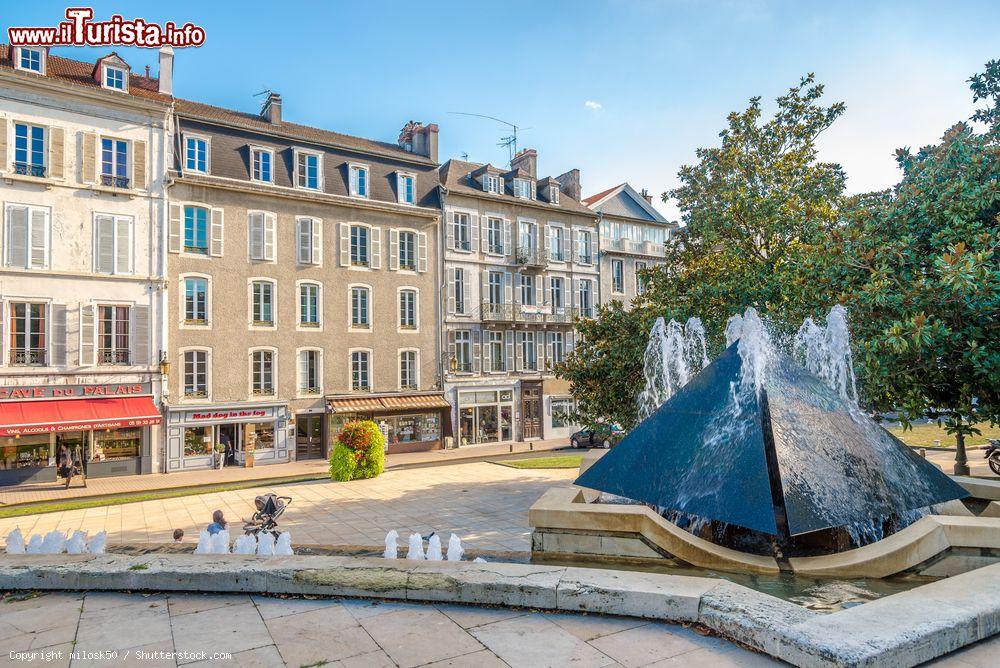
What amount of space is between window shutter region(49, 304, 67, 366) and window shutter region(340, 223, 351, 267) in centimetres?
1091

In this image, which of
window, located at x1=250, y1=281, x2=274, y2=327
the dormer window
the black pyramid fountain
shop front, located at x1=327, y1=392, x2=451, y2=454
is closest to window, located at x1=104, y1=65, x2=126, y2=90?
the dormer window

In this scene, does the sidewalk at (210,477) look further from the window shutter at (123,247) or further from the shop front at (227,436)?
the window shutter at (123,247)

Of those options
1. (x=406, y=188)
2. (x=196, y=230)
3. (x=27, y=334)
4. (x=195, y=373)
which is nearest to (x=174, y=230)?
(x=196, y=230)

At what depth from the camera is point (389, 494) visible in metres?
15.1

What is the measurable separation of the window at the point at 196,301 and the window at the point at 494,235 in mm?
14152

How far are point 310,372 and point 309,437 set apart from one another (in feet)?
9.67

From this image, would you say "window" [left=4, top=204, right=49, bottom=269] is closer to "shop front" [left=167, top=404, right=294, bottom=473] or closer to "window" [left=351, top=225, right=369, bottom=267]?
"shop front" [left=167, top=404, right=294, bottom=473]

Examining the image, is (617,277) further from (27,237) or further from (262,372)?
(27,237)

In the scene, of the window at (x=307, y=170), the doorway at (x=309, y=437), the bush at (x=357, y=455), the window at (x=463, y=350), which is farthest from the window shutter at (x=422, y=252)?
the bush at (x=357, y=455)

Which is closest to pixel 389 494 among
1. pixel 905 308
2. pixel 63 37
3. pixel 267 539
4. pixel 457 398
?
pixel 267 539

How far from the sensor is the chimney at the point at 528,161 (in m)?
36.0

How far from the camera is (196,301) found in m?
24.7

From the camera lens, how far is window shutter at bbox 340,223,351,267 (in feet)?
92.0

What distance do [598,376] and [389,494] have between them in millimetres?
6160
